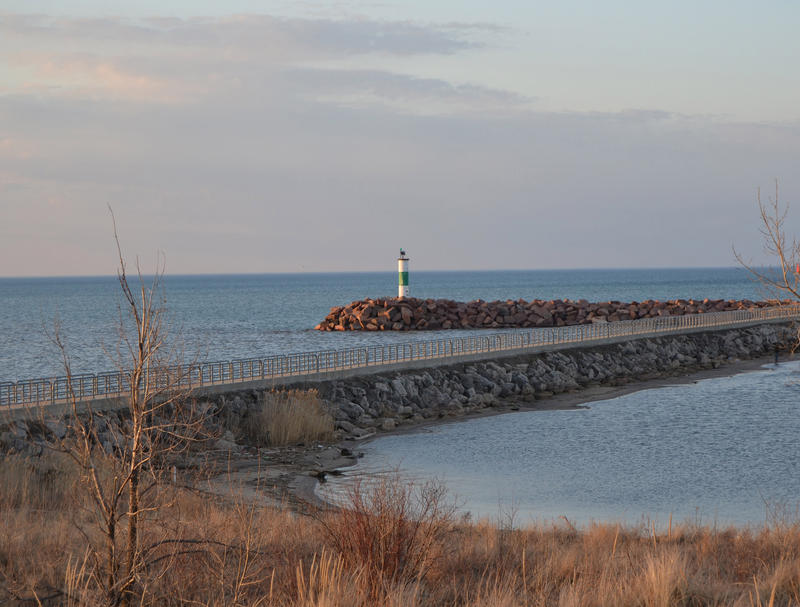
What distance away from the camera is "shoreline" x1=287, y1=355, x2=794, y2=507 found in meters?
20.8

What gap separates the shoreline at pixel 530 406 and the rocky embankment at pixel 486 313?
87.4ft

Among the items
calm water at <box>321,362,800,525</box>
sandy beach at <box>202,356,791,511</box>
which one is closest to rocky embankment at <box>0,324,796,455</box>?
sandy beach at <box>202,356,791,511</box>

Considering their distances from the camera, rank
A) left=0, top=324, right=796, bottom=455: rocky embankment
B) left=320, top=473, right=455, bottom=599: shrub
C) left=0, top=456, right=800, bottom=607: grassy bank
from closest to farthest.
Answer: left=0, top=456, right=800, bottom=607: grassy bank < left=320, top=473, right=455, bottom=599: shrub < left=0, top=324, right=796, bottom=455: rocky embankment

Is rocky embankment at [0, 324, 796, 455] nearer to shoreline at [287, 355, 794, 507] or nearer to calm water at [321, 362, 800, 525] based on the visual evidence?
shoreline at [287, 355, 794, 507]

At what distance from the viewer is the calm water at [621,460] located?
18625 mm

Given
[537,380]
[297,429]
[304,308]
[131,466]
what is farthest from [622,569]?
[304,308]

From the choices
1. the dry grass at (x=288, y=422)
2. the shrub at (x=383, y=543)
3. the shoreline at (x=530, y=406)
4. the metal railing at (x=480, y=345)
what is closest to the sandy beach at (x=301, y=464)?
the shoreline at (x=530, y=406)

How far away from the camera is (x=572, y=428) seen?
30.2 meters

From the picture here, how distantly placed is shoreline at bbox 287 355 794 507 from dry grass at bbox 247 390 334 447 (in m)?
0.85

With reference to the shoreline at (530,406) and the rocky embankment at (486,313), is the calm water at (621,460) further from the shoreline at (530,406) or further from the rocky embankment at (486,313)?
the rocky embankment at (486,313)

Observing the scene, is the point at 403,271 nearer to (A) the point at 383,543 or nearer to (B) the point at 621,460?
(B) the point at 621,460

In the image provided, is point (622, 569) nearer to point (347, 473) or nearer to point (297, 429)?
point (347, 473)

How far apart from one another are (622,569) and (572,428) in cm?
2026

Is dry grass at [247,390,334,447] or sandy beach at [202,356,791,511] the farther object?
dry grass at [247,390,334,447]
